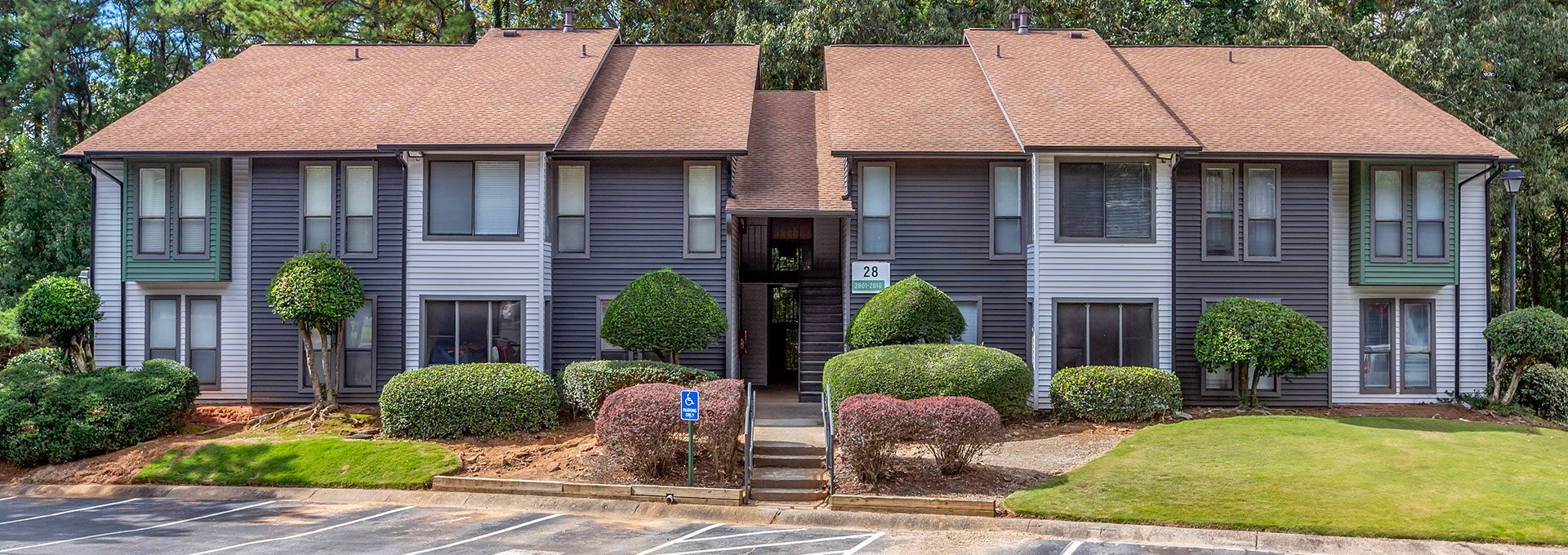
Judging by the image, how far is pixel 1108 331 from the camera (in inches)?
754

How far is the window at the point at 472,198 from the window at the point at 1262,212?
13.5 meters

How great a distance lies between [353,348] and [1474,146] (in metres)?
21.1

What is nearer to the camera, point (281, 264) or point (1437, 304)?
point (281, 264)

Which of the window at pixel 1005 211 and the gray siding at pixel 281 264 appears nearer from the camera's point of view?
the gray siding at pixel 281 264

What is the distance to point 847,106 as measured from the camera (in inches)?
851

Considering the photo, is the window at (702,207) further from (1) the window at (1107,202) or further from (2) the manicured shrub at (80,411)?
(2) the manicured shrub at (80,411)

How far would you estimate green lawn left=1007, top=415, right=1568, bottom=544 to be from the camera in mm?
12422

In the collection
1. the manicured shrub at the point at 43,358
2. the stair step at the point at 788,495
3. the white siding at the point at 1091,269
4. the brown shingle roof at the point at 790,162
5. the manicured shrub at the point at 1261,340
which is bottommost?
the stair step at the point at 788,495

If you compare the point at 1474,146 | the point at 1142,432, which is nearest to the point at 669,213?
the point at 1142,432

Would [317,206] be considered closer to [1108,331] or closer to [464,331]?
[464,331]

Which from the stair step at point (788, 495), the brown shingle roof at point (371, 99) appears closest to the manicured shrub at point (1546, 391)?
the stair step at point (788, 495)

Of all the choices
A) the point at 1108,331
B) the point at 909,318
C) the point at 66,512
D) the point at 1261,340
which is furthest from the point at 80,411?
the point at 1261,340

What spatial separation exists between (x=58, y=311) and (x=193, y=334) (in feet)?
10.9

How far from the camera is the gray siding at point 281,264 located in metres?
20.0
